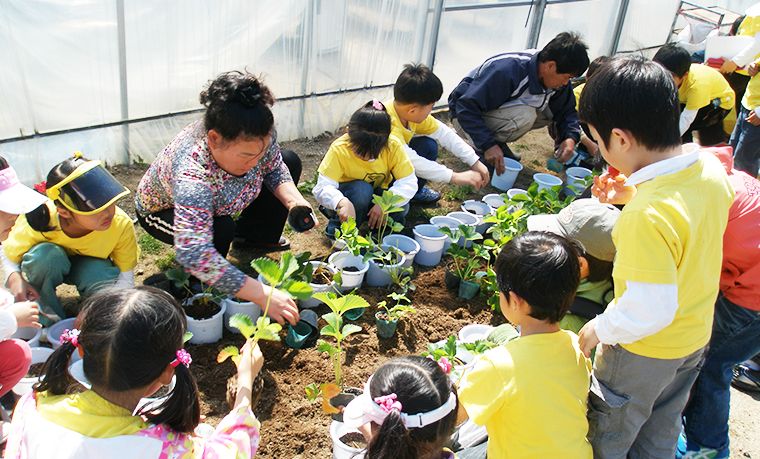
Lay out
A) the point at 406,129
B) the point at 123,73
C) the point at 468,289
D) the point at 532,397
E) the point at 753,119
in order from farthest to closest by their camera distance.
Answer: the point at 753,119
the point at 406,129
the point at 123,73
the point at 468,289
the point at 532,397

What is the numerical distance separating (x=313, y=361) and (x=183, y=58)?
8.31ft

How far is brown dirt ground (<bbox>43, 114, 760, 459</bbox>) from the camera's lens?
1.88 m

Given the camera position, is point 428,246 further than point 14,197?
Yes

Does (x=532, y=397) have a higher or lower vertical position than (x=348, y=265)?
higher

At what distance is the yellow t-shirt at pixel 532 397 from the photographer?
1.38m

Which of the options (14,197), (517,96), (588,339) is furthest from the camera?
(517,96)

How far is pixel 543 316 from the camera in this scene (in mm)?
1458

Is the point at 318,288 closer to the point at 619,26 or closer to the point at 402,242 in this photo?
the point at 402,242

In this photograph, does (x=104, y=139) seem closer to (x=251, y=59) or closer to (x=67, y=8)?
(x=67, y=8)

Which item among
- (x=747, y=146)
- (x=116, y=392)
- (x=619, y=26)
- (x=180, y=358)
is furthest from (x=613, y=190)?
(x=619, y=26)

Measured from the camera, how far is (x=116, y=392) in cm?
119

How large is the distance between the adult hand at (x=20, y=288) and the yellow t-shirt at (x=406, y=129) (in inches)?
84.9

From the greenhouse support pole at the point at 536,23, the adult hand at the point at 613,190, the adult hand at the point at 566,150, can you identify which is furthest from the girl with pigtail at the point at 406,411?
the greenhouse support pole at the point at 536,23

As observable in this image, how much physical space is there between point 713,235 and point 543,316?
51 centimetres
